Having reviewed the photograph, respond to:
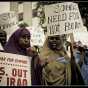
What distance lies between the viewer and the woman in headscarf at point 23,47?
319cm

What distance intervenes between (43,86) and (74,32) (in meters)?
0.65

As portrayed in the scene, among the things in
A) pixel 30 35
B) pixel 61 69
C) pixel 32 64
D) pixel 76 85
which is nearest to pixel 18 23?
pixel 30 35

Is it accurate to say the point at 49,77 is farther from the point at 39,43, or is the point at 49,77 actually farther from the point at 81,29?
the point at 81,29

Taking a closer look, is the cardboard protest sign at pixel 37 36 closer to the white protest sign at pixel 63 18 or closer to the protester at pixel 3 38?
the white protest sign at pixel 63 18

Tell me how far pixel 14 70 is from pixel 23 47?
253 mm

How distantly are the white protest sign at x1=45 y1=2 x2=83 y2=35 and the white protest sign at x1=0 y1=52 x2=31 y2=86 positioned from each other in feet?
1.41

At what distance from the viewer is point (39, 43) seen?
3.22 meters

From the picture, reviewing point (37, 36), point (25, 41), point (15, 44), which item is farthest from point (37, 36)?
point (15, 44)

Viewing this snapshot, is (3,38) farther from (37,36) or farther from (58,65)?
(58,65)

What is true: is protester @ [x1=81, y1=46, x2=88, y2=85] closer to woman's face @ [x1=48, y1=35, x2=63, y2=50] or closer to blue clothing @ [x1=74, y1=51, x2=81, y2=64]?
blue clothing @ [x1=74, y1=51, x2=81, y2=64]

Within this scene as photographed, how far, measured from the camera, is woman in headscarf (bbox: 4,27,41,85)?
126 inches

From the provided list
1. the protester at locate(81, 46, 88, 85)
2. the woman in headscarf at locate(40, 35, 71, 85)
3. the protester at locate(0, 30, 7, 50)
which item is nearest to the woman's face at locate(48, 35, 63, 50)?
the woman in headscarf at locate(40, 35, 71, 85)

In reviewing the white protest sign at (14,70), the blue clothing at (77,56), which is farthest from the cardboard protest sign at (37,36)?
the blue clothing at (77,56)

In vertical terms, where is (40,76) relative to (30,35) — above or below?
below
